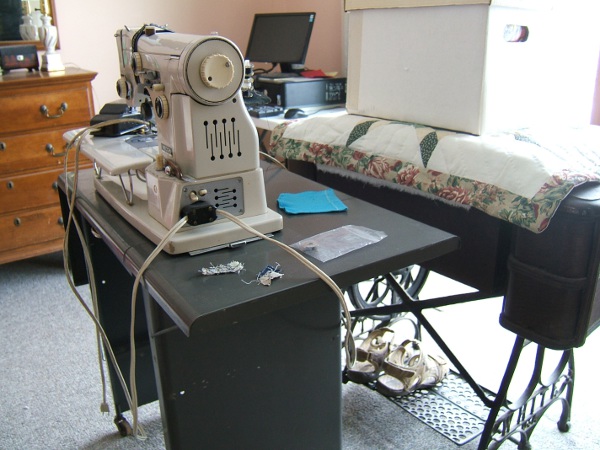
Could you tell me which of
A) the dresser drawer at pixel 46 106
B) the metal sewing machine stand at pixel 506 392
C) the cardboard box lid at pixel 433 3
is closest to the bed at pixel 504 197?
the metal sewing machine stand at pixel 506 392

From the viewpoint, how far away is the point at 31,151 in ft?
7.85

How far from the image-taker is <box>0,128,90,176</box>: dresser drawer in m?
2.33

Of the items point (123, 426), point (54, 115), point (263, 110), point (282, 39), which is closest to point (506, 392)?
point (123, 426)

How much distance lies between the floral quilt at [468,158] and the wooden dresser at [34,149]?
4.28 feet

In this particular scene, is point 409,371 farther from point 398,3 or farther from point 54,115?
point 54,115

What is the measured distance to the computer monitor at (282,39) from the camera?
2.52m

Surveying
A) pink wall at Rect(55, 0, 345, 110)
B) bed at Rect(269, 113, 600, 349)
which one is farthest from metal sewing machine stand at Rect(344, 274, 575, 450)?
pink wall at Rect(55, 0, 345, 110)

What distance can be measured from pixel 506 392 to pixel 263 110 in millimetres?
1317

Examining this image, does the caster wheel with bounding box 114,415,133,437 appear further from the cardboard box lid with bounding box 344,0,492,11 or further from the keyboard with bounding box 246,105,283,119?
the cardboard box lid with bounding box 344,0,492,11

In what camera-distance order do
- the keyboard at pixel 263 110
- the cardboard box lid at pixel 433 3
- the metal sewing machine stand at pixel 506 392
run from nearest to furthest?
the cardboard box lid at pixel 433 3 < the metal sewing machine stand at pixel 506 392 < the keyboard at pixel 263 110

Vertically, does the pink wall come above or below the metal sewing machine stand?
above

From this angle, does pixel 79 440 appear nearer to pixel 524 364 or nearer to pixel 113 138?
Answer: pixel 113 138

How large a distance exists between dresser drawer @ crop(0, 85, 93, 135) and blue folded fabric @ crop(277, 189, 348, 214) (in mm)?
1591

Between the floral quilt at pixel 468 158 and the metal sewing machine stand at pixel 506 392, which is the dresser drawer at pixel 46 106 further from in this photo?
the metal sewing machine stand at pixel 506 392
